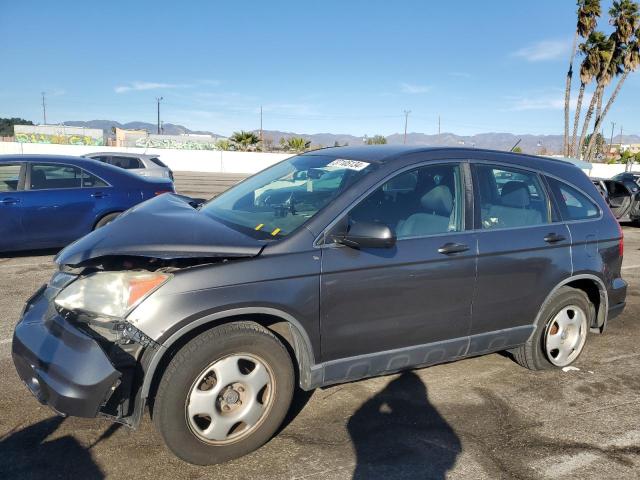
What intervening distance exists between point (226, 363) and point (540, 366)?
272cm

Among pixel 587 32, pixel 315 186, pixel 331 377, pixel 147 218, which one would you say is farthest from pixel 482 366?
pixel 587 32

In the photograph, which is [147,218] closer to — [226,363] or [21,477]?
[226,363]

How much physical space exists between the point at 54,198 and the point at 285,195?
15.8 ft

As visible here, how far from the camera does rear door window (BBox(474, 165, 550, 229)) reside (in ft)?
12.3

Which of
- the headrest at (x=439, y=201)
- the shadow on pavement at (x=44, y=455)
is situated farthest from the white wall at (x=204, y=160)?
the shadow on pavement at (x=44, y=455)

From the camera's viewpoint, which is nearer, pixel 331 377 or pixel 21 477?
pixel 21 477

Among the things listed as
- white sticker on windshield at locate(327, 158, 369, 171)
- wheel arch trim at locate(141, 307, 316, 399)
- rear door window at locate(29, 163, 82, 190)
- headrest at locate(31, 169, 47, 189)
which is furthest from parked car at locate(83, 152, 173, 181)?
Answer: wheel arch trim at locate(141, 307, 316, 399)

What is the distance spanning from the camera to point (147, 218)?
3322 mm

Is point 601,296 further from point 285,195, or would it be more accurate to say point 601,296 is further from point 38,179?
point 38,179

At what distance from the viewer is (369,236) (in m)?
2.96

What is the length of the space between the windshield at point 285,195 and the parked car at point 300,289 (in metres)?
0.02

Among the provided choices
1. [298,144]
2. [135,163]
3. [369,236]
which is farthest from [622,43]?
[369,236]

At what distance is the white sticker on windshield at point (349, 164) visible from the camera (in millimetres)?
3511

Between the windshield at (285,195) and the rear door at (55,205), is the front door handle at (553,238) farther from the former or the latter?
the rear door at (55,205)
